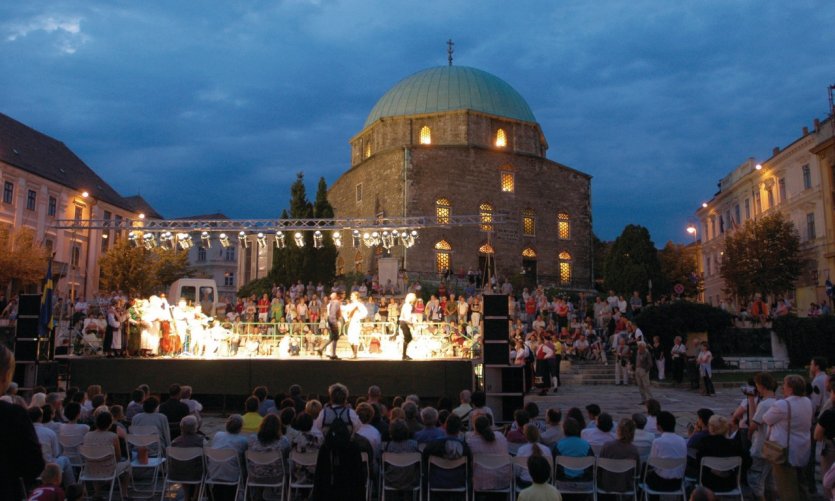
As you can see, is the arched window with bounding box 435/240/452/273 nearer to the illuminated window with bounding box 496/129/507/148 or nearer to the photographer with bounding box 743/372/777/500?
the illuminated window with bounding box 496/129/507/148

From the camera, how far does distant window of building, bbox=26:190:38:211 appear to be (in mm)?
37138

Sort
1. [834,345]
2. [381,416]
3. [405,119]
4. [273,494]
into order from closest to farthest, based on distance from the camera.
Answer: [273,494]
[381,416]
[834,345]
[405,119]

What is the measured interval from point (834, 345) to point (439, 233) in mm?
23075

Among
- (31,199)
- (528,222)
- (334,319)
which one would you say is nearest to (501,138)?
(528,222)

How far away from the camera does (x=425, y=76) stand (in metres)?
46.6

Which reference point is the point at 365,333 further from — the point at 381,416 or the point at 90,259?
the point at 90,259

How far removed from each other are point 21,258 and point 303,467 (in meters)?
30.7

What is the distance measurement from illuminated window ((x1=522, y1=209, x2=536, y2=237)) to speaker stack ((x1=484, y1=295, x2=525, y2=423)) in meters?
31.0

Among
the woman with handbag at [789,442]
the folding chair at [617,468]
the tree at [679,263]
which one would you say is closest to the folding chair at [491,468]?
the folding chair at [617,468]

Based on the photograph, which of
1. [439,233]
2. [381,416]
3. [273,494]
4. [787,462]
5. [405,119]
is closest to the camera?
[787,462]

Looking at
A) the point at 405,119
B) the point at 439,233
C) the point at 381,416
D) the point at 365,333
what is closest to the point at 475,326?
the point at 365,333

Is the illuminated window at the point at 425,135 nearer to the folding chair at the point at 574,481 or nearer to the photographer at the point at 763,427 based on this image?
the photographer at the point at 763,427

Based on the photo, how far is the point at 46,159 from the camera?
40.8 m

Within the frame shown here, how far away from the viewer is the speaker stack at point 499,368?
12.7m
